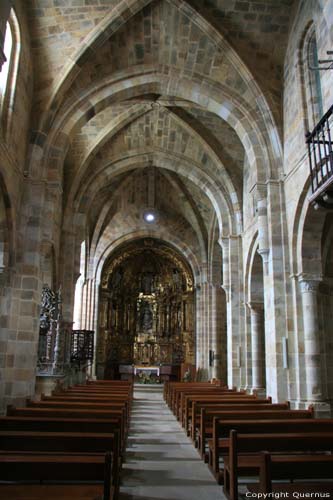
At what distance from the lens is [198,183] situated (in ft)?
70.1

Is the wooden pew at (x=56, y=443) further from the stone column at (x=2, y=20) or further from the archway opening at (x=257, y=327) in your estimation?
the archway opening at (x=257, y=327)

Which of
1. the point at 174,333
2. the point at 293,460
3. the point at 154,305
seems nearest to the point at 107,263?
the point at 154,305

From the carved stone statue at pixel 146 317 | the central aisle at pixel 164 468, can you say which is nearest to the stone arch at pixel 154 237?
the carved stone statue at pixel 146 317

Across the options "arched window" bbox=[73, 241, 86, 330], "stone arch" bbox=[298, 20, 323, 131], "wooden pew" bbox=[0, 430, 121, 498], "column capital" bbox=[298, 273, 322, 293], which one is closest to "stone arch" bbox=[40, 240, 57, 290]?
"arched window" bbox=[73, 241, 86, 330]

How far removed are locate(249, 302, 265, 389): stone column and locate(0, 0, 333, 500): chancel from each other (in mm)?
77

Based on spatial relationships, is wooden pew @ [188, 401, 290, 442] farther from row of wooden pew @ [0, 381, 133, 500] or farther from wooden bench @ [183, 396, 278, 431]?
row of wooden pew @ [0, 381, 133, 500]

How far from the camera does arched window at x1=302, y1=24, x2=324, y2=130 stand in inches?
479

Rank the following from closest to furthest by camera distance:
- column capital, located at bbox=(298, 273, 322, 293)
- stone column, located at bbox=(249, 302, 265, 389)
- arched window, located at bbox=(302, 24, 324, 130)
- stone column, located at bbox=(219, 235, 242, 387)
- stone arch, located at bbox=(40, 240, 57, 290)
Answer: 1. arched window, located at bbox=(302, 24, 324, 130)
2. column capital, located at bbox=(298, 273, 322, 293)
3. stone column, located at bbox=(249, 302, 265, 389)
4. stone arch, located at bbox=(40, 240, 57, 290)
5. stone column, located at bbox=(219, 235, 242, 387)

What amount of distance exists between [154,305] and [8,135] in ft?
74.0

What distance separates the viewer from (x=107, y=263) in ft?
100

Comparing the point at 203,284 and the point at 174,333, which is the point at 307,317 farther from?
the point at 174,333

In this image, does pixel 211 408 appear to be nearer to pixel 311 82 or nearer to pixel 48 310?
pixel 48 310

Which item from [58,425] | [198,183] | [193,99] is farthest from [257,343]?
[58,425]

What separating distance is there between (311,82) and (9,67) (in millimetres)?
8301
